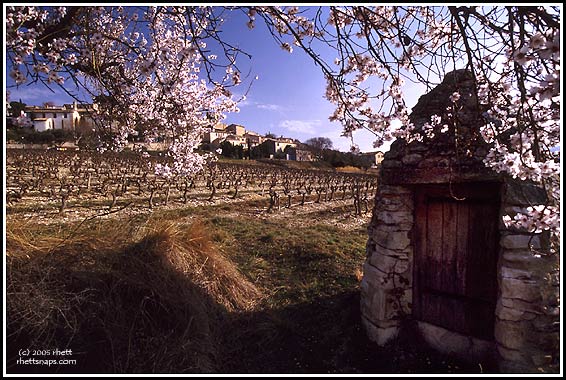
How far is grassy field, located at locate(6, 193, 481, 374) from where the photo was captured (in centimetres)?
338

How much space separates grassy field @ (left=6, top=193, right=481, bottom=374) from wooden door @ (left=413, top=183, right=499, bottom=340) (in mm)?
494

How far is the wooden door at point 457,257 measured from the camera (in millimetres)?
3447

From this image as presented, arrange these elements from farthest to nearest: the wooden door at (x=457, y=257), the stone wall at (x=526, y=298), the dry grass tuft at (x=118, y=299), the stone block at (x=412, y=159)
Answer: the stone block at (x=412, y=159) → the wooden door at (x=457, y=257) → the dry grass tuft at (x=118, y=299) → the stone wall at (x=526, y=298)

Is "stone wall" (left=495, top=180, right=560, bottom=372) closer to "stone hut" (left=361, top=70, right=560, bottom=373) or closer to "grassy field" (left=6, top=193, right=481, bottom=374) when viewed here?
"stone hut" (left=361, top=70, right=560, bottom=373)

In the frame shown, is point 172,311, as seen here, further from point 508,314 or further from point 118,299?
point 508,314

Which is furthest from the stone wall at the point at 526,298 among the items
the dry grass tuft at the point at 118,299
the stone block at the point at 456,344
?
the dry grass tuft at the point at 118,299

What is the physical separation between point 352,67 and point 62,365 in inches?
163

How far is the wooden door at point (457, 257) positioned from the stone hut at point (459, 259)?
0.01 metres

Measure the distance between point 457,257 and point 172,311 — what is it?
11.4 feet

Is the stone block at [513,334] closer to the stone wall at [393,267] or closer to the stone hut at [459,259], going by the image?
the stone hut at [459,259]

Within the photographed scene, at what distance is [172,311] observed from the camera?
13.1ft

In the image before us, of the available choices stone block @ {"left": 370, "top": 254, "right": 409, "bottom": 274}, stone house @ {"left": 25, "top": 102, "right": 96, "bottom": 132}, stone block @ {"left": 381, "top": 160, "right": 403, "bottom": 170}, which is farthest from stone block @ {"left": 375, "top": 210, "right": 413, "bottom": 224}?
stone house @ {"left": 25, "top": 102, "right": 96, "bottom": 132}

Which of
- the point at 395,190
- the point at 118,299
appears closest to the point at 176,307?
the point at 118,299

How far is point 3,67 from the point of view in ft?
8.13
